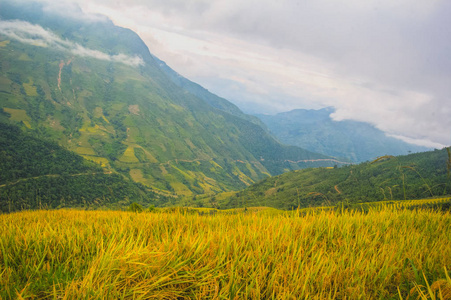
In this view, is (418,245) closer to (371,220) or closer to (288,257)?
(371,220)

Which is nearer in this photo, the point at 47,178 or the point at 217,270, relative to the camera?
the point at 217,270

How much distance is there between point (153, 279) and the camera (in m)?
1.63

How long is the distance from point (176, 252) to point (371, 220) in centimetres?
286

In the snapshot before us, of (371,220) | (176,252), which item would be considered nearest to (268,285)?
(176,252)

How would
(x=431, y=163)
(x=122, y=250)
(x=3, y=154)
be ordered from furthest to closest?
(x=3, y=154) < (x=431, y=163) < (x=122, y=250)

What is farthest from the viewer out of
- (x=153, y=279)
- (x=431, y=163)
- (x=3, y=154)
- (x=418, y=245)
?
(x=3, y=154)

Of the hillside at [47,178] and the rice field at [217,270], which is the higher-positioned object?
the rice field at [217,270]

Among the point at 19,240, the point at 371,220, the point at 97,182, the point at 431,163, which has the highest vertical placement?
the point at 431,163

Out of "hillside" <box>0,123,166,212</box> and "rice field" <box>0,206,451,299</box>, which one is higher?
"rice field" <box>0,206,451,299</box>

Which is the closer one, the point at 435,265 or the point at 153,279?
the point at 153,279

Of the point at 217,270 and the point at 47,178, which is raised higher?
the point at 217,270

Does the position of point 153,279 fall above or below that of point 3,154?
above

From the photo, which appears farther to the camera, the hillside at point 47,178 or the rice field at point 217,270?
the hillside at point 47,178

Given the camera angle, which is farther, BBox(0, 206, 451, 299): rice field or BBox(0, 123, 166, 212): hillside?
BBox(0, 123, 166, 212): hillside
